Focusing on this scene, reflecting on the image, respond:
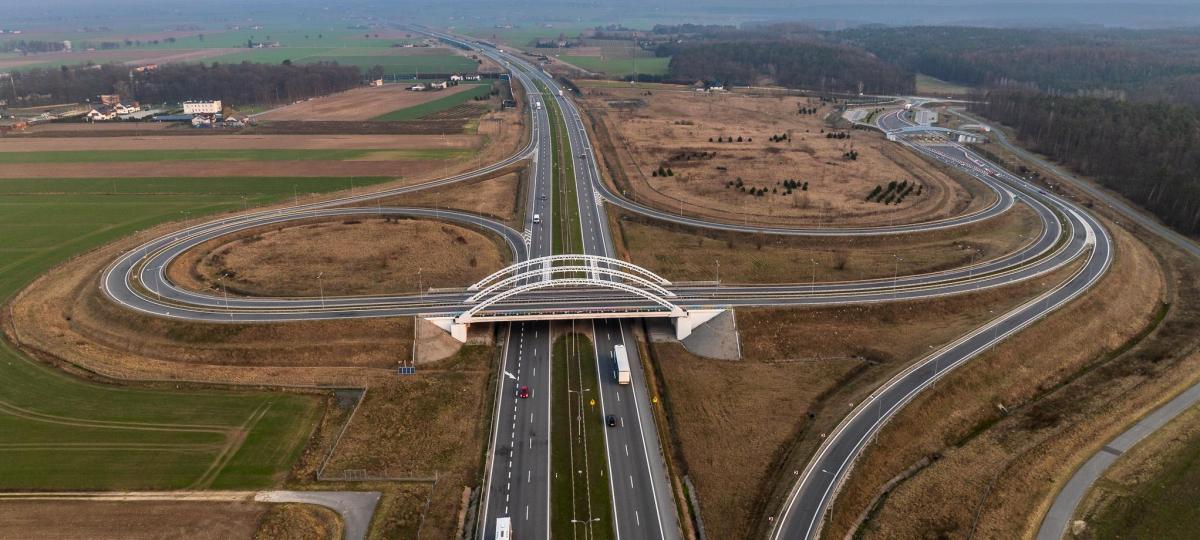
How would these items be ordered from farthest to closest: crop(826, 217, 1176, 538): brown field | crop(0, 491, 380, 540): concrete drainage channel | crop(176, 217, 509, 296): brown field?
crop(176, 217, 509, 296): brown field, crop(0, 491, 380, 540): concrete drainage channel, crop(826, 217, 1176, 538): brown field

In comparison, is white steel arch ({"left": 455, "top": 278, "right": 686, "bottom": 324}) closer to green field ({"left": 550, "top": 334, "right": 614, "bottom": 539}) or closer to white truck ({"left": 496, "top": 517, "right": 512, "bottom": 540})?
green field ({"left": 550, "top": 334, "right": 614, "bottom": 539})

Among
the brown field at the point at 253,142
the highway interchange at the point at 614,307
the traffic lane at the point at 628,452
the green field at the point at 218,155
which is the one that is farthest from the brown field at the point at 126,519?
the brown field at the point at 253,142

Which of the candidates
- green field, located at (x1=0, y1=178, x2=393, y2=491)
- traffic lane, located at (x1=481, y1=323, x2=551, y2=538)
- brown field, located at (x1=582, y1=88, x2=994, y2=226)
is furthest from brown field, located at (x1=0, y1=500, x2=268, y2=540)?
brown field, located at (x1=582, y1=88, x2=994, y2=226)

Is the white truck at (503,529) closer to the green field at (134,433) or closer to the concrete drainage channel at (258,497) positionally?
the concrete drainage channel at (258,497)

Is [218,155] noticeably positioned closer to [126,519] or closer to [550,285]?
[550,285]

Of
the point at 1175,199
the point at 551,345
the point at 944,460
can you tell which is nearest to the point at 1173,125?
the point at 1175,199

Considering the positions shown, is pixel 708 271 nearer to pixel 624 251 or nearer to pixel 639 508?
pixel 624 251
